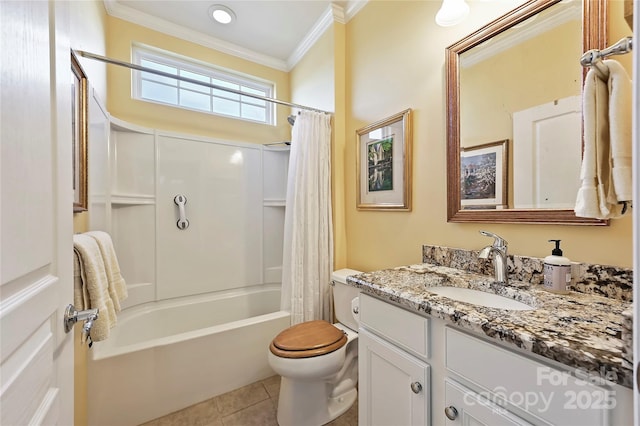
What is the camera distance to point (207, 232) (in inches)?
94.3

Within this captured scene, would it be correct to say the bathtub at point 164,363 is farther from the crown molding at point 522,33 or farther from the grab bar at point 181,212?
the crown molding at point 522,33

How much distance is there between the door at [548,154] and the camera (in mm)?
918

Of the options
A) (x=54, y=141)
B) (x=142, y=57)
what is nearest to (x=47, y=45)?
(x=54, y=141)

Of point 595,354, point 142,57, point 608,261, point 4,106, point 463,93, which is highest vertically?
point 142,57

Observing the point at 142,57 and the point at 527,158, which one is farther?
the point at 142,57

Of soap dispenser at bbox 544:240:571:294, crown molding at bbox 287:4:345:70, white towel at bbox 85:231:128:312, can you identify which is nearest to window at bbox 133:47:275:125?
crown molding at bbox 287:4:345:70

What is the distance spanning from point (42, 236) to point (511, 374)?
1077mm

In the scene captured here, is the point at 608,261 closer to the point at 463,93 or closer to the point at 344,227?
the point at 463,93

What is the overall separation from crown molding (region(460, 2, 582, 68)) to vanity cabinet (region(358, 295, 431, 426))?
117 centimetres

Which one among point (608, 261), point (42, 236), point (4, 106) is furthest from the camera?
point (608, 261)

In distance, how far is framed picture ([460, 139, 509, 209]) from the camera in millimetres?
1122

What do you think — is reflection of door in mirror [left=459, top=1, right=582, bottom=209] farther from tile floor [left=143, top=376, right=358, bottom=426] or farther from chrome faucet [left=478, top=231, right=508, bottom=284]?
tile floor [left=143, top=376, right=358, bottom=426]

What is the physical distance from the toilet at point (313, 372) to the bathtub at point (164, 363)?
391 millimetres

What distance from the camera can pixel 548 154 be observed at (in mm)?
984
